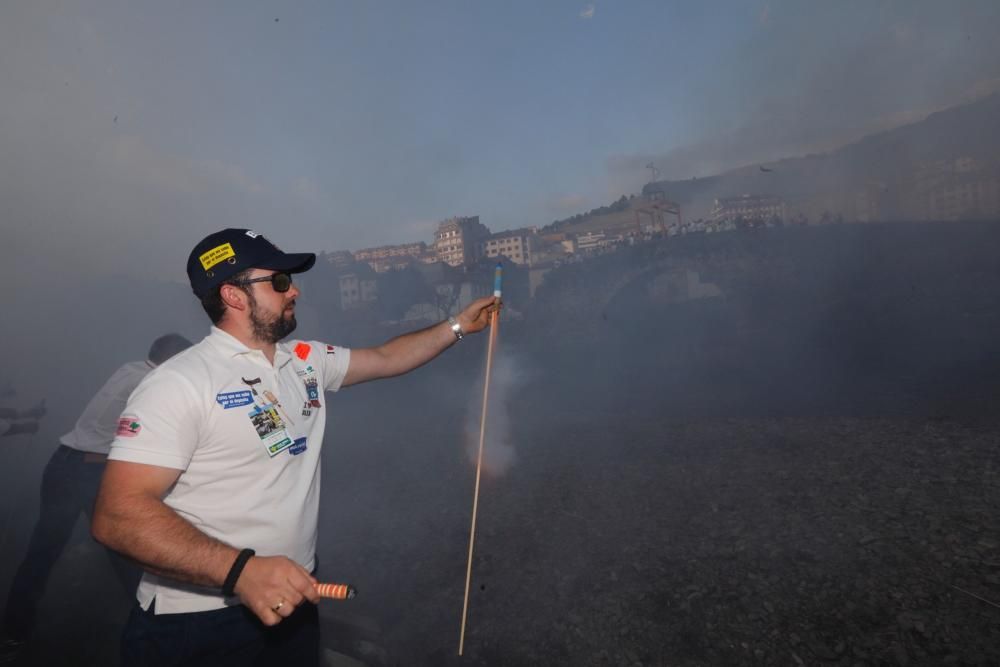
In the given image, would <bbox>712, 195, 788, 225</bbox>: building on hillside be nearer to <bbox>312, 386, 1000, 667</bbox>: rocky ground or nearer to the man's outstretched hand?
<bbox>312, 386, 1000, 667</bbox>: rocky ground

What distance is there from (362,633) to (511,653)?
130 centimetres

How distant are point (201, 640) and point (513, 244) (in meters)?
67.3

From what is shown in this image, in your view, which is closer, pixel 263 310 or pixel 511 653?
pixel 263 310

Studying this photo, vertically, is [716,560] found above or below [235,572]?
below

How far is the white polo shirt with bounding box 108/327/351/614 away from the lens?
1551mm

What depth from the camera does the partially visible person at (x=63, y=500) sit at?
3.83 m

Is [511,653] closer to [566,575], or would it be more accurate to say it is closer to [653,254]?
[566,575]

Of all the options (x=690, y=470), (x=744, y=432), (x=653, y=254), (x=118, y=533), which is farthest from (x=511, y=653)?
(x=653, y=254)

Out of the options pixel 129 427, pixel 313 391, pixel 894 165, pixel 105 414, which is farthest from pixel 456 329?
pixel 894 165

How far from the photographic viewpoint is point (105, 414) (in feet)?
12.4

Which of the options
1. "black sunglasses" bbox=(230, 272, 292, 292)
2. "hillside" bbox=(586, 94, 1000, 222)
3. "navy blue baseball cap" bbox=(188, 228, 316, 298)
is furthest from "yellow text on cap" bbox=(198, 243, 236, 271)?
"hillside" bbox=(586, 94, 1000, 222)

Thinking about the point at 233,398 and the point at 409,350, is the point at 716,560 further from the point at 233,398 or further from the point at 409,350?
the point at 233,398

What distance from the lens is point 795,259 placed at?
26.2m

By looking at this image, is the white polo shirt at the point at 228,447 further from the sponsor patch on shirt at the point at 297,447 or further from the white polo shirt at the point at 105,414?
the white polo shirt at the point at 105,414
